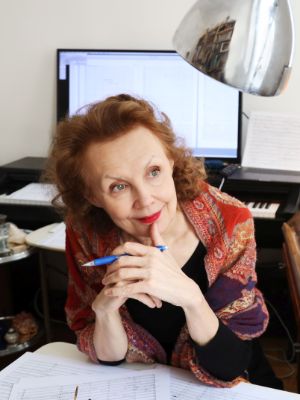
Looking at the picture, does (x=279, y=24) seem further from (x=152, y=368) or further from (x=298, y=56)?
(x=298, y=56)

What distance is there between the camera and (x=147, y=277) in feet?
2.92

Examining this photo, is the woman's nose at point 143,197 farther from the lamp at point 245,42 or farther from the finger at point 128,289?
the lamp at point 245,42

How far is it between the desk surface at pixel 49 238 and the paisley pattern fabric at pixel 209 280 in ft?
2.54

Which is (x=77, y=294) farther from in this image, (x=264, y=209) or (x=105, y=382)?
(x=264, y=209)

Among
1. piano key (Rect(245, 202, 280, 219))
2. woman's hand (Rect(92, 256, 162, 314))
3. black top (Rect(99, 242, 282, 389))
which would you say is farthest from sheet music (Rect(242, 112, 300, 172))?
woman's hand (Rect(92, 256, 162, 314))

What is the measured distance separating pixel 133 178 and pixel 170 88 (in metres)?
1.50

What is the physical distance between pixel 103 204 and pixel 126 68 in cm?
152

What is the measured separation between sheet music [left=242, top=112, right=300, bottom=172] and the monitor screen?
7 cm

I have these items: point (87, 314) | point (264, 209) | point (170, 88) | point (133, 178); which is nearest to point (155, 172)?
point (133, 178)

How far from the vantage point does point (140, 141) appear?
1.00m

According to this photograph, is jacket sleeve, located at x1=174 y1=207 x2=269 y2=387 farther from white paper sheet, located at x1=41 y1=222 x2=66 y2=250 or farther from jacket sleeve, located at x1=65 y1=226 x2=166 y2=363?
white paper sheet, located at x1=41 y1=222 x2=66 y2=250

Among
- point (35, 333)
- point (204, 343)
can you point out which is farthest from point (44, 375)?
point (35, 333)

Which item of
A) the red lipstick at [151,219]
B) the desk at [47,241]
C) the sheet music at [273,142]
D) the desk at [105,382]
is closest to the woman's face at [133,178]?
the red lipstick at [151,219]

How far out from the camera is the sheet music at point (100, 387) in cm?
90
